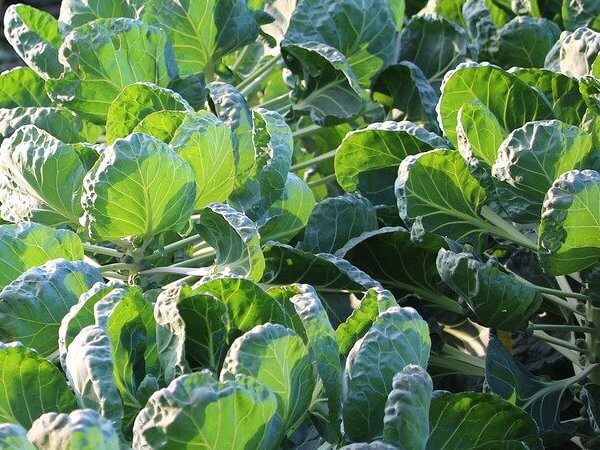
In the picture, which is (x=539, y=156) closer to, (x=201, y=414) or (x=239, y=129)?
(x=239, y=129)

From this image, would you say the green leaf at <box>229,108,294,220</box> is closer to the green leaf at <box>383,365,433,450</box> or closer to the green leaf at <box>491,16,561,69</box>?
the green leaf at <box>383,365,433,450</box>

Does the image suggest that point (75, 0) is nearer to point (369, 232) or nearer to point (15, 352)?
point (369, 232)

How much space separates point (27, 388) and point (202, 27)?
58 cm

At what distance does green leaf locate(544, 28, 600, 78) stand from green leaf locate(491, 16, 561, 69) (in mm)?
188

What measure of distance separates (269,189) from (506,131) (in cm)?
22

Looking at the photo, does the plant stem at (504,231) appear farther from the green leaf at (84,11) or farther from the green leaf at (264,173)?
the green leaf at (84,11)

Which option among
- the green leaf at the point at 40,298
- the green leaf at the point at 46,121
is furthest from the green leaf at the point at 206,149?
the green leaf at the point at 46,121

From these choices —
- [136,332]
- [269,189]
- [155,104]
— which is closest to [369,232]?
[269,189]

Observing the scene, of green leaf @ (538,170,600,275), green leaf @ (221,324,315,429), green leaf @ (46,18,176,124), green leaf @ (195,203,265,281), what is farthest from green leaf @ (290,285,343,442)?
green leaf @ (46,18,176,124)

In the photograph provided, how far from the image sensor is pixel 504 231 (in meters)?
0.94

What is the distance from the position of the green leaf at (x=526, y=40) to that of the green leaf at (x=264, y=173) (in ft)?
1.42

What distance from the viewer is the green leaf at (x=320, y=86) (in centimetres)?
111

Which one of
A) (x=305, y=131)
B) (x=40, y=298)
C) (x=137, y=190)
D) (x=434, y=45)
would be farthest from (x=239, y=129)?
(x=434, y=45)

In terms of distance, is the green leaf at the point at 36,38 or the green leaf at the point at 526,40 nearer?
the green leaf at the point at 36,38
